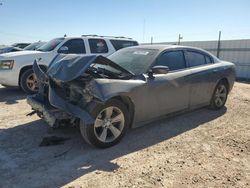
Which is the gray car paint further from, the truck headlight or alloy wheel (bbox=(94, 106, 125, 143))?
the truck headlight

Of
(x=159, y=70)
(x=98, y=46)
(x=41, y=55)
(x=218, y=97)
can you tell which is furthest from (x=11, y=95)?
(x=218, y=97)

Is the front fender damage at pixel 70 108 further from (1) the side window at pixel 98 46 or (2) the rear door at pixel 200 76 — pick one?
(1) the side window at pixel 98 46

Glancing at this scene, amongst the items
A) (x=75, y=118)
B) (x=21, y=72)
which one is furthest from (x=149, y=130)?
(x=21, y=72)

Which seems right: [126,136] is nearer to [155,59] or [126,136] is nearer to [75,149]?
[75,149]

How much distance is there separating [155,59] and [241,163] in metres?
2.36

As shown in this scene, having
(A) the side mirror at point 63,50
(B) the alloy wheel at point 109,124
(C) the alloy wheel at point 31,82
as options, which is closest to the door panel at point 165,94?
(B) the alloy wheel at point 109,124

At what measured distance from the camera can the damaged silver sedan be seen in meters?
4.22

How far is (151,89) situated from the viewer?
16.2ft

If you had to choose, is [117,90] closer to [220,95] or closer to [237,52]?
[220,95]

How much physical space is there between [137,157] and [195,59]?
3.10m

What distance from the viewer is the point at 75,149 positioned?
4406mm

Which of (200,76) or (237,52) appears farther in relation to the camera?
(237,52)

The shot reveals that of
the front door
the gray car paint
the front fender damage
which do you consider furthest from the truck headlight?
the front door

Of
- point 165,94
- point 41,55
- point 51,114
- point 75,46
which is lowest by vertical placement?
point 51,114
